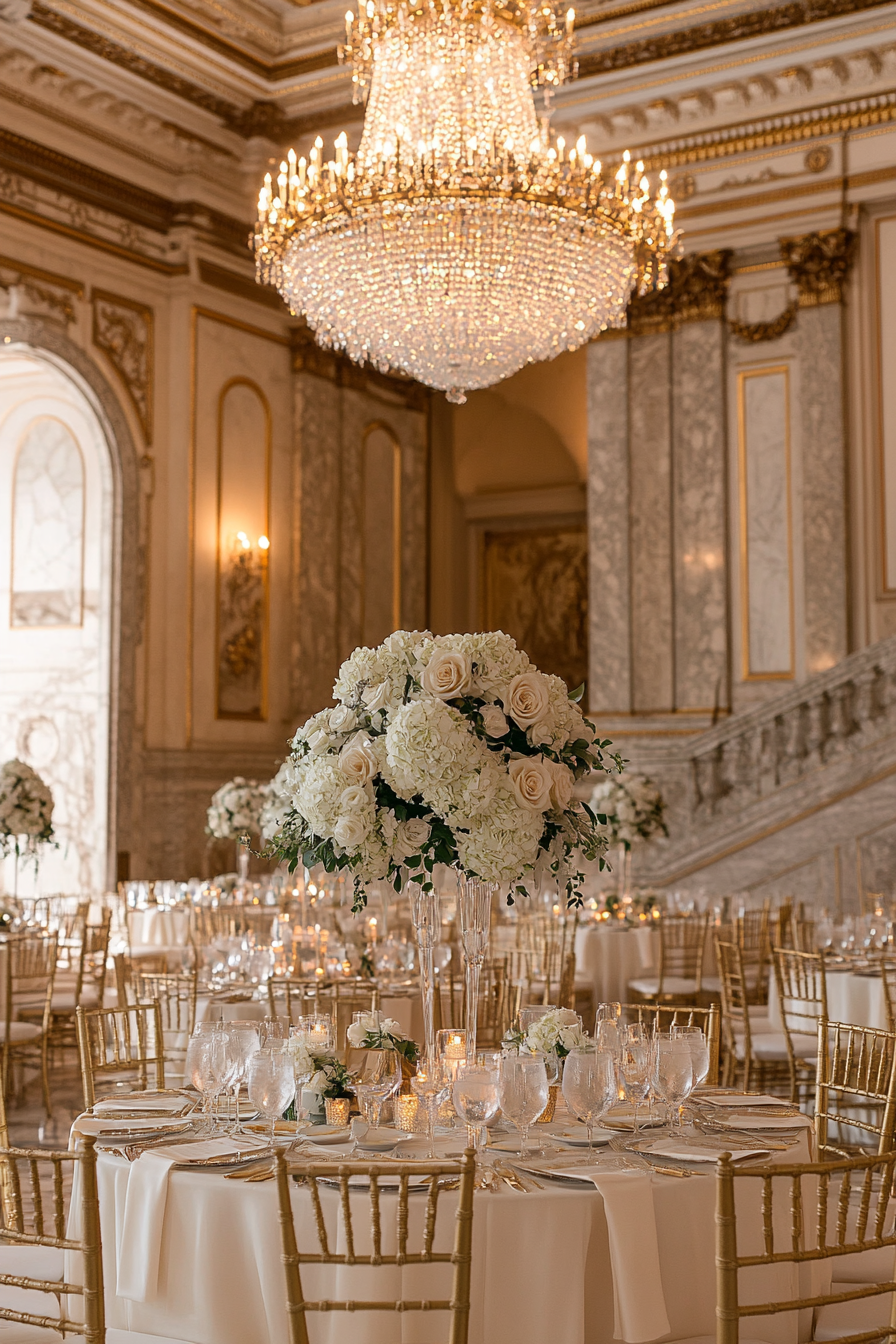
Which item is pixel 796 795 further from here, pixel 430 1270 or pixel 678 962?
pixel 430 1270

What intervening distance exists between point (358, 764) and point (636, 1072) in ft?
2.74

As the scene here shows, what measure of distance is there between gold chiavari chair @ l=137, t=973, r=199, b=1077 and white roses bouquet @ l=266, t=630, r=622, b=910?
2.12 m

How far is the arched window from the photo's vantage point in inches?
492

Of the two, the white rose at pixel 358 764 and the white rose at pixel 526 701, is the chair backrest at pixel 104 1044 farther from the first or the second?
A: the white rose at pixel 526 701

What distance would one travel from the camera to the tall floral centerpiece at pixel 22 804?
8.78 meters

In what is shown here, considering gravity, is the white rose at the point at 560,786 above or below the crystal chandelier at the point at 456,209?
below

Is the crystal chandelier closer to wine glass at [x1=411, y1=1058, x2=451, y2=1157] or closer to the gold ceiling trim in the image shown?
the gold ceiling trim

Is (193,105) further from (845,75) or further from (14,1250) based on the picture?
(14,1250)

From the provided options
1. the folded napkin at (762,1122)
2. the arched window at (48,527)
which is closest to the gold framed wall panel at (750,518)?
the arched window at (48,527)

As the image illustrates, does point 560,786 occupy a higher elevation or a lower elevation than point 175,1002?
higher

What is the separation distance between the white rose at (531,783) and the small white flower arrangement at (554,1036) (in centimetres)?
59

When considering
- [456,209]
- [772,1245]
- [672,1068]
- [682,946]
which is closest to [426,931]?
[672,1068]

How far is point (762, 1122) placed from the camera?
10.6 feet

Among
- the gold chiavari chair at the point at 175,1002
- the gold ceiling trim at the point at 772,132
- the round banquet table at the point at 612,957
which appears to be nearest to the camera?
the gold chiavari chair at the point at 175,1002
